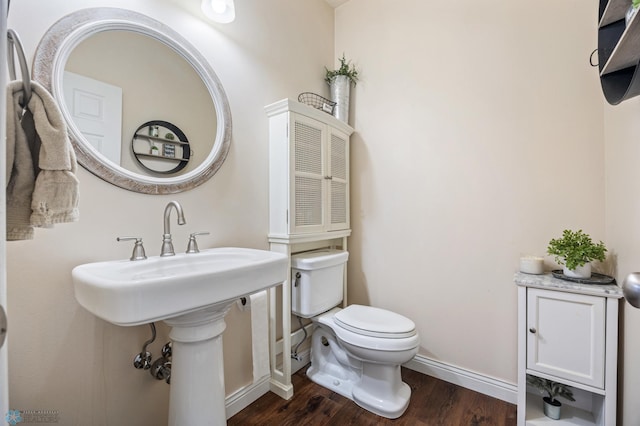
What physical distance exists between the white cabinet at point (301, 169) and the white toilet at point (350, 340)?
24cm

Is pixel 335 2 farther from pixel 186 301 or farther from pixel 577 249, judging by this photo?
pixel 186 301

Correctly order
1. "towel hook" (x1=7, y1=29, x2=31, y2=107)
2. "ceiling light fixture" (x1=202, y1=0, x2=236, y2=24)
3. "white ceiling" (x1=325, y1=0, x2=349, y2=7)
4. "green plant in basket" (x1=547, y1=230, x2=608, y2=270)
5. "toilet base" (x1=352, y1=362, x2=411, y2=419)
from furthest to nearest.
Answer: "white ceiling" (x1=325, y1=0, x2=349, y2=7) < "toilet base" (x1=352, y1=362, x2=411, y2=419) < "ceiling light fixture" (x1=202, y1=0, x2=236, y2=24) < "green plant in basket" (x1=547, y1=230, x2=608, y2=270) < "towel hook" (x1=7, y1=29, x2=31, y2=107)

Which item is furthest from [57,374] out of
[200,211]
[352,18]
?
[352,18]

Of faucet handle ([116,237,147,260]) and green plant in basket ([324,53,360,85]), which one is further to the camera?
green plant in basket ([324,53,360,85])

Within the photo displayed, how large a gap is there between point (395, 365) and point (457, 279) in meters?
0.65

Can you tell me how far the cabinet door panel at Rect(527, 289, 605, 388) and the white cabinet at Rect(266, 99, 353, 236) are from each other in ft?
3.84

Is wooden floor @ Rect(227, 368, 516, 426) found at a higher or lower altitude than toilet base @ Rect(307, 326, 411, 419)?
lower

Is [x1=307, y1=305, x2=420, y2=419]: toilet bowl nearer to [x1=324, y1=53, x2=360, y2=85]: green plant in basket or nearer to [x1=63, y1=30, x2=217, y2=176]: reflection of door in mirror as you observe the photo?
[x1=63, y1=30, x2=217, y2=176]: reflection of door in mirror

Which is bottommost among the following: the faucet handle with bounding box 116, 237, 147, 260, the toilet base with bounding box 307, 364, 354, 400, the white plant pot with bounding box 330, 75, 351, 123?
the toilet base with bounding box 307, 364, 354, 400

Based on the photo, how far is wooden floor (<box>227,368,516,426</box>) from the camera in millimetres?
1392

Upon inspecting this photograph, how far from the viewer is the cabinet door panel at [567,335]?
1143 millimetres

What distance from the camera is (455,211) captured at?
1.70 meters

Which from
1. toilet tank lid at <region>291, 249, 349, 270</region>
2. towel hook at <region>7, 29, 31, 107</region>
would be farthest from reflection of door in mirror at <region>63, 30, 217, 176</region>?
toilet tank lid at <region>291, 249, 349, 270</region>

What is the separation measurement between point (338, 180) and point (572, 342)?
1.45m
